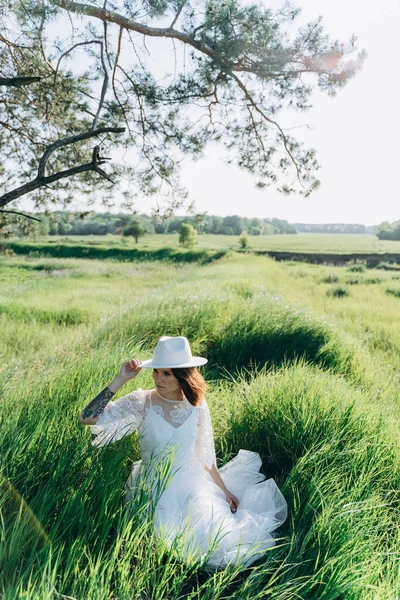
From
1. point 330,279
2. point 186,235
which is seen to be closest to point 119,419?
point 330,279

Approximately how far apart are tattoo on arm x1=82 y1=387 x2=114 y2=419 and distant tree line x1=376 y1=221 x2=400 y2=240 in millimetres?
87306

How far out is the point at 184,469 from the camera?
265cm

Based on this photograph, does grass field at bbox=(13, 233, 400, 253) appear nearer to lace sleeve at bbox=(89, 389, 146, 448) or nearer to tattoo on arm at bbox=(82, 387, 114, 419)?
lace sleeve at bbox=(89, 389, 146, 448)

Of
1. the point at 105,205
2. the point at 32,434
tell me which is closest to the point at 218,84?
the point at 105,205

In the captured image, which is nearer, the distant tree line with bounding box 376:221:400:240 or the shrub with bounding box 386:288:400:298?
the shrub with bounding box 386:288:400:298

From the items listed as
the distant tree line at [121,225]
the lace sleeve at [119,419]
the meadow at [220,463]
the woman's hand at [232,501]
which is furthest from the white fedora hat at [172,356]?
the distant tree line at [121,225]

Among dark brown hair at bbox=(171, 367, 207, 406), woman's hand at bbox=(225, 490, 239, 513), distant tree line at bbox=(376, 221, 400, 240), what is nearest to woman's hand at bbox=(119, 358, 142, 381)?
dark brown hair at bbox=(171, 367, 207, 406)

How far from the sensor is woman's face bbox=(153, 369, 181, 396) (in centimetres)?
271

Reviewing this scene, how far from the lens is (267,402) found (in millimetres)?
3588

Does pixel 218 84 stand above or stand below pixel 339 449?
above

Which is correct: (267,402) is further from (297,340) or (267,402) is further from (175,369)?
(297,340)

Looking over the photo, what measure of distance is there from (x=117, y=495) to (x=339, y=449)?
1.66m

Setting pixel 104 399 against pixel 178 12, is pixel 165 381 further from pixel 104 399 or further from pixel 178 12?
pixel 178 12

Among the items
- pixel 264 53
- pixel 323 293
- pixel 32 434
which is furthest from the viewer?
pixel 323 293
